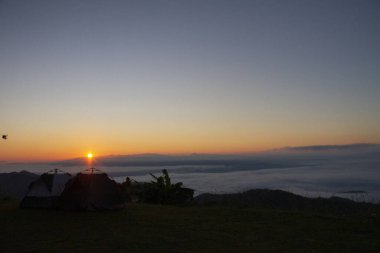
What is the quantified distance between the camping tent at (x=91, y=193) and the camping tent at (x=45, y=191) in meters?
0.60

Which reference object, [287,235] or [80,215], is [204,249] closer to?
[287,235]

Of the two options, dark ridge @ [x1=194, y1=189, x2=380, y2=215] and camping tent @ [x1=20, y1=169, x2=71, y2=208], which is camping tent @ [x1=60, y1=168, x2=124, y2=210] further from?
dark ridge @ [x1=194, y1=189, x2=380, y2=215]

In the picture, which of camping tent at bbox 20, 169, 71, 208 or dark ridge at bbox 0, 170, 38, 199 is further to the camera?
dark ridge at bbox 0, 170, 38, 199

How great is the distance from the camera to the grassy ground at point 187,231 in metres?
10.3

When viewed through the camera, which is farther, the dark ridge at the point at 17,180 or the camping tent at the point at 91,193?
the dark ridge at the point at 17,180

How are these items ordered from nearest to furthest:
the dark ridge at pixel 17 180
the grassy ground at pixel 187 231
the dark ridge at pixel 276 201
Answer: the grassy ground at pixel 187 231 < the dark ridge at pixel 276 201 < the dark ridge at pixel 17 180

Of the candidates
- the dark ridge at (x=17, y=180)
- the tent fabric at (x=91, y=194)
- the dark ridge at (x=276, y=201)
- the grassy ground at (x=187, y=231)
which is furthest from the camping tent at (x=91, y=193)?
the dark ridge at (x=17, y=180)

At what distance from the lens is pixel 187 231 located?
12.3 metres

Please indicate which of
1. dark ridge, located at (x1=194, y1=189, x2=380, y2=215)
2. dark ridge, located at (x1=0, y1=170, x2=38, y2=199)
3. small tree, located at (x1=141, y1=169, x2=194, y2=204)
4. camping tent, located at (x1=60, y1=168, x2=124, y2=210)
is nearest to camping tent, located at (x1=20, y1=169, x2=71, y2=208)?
camping tent, located at (x1=60, y1=168, x2=124, y2=210)

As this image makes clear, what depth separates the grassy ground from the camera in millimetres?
10273

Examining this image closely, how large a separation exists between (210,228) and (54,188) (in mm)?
8274

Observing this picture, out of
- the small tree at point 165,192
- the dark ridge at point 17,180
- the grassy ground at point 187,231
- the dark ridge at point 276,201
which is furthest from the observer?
the dark ridge at point 17,180

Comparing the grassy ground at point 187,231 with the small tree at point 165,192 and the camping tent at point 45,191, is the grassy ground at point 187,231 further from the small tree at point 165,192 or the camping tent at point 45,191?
the small tree at point 165,192

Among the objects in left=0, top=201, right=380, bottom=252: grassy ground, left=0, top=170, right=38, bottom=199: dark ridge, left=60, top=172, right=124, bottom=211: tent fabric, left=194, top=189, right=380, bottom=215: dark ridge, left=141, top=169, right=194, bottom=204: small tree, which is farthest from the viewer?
left=0, top=170, right=38, bottom=199: dark ridge
